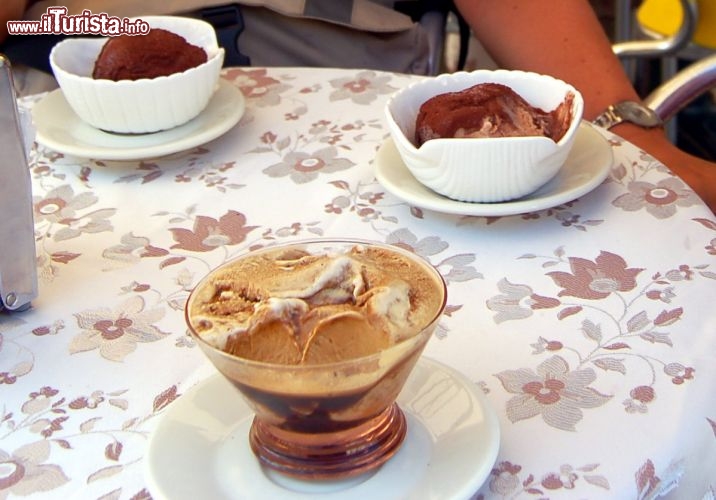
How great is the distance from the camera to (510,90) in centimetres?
75

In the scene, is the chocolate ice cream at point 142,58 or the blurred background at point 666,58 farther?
the blurred background at point 666,58

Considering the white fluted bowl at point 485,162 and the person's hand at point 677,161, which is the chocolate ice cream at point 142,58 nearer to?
the white fluted bowl at point 485,162

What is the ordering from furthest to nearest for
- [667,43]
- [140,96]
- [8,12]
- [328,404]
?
[667,43] < [8,12] < [140,96] < [328,404]

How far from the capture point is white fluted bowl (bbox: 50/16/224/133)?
2.69ft

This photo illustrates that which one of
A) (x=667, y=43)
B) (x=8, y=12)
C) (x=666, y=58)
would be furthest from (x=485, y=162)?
Result: (x=666, y=58)

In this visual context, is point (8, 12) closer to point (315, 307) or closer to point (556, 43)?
point (556, 43)

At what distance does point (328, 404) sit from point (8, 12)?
0.78 m

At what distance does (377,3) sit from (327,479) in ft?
2.89

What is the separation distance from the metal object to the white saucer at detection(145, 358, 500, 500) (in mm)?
176

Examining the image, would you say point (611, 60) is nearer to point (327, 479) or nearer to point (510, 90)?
point (510, 90)

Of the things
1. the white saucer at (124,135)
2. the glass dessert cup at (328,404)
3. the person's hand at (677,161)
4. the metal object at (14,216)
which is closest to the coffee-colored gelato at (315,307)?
the glass dessert cup at (328,404)

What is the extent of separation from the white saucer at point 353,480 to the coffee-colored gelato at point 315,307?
63 mm

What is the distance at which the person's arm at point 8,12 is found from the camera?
1.05 meters

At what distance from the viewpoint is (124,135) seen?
0.86 metres
